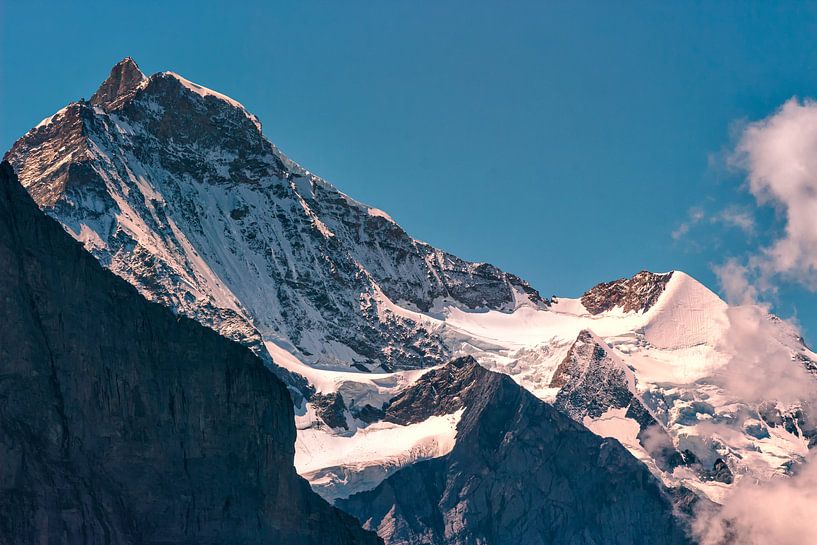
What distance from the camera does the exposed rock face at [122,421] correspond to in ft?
468

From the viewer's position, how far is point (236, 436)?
160750 mm

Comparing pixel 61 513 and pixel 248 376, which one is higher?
pixel 248 376

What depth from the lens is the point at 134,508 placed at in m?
150

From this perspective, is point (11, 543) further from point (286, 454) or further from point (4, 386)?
point (286, 454)

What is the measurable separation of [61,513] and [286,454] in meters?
28.6

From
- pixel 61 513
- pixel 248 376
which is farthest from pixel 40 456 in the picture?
pixel 248 376

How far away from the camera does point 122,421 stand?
500 feet

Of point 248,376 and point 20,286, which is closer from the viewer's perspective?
point 20,286

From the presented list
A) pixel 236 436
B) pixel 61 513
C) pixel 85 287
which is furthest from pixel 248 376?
pixel 61 513

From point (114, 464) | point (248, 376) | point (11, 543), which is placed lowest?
point (11, 543)

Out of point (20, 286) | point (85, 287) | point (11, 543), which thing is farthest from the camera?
point (85, 287)

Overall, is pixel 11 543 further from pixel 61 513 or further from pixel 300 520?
pixel 300 520

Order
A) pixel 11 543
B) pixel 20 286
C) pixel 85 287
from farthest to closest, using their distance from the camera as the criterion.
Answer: pixel 85 287 < pixel 20 286 < pixel 11 543

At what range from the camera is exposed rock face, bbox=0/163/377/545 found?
14250 centimetres
